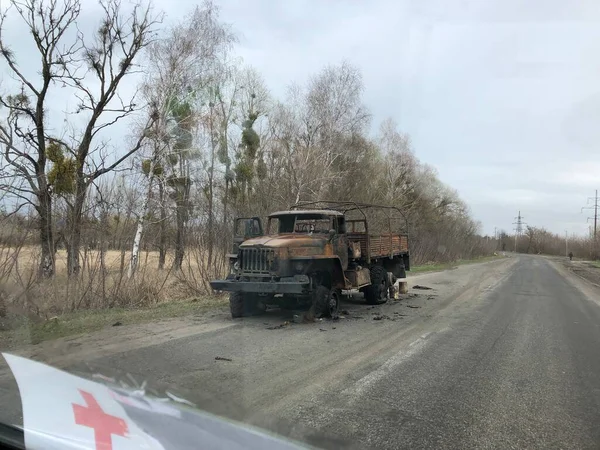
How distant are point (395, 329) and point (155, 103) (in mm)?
15799

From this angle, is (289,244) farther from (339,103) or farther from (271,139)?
(339,103)

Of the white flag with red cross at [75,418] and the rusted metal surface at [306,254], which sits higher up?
the rusted metal surface at [306,254]

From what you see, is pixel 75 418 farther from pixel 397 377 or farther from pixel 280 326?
pixel 280 326

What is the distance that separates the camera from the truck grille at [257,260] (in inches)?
376

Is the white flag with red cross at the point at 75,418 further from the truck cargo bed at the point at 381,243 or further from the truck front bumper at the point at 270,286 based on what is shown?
the truck cargo bed at the point at 381,243

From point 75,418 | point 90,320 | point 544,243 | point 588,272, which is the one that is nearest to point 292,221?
point 90,320

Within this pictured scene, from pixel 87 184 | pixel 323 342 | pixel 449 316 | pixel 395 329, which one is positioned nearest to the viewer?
pixel 323 342

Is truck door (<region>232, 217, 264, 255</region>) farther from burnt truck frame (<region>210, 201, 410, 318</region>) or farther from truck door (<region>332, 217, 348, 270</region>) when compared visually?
truck door (<region>332, 217, 348, 270</region>)

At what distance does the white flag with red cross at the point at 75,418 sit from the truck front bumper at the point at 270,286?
587cm

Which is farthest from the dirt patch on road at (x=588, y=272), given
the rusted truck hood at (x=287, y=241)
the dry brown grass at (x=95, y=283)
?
the dry brown grass at (x=95, y=283)

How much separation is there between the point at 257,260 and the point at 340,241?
2.25 m

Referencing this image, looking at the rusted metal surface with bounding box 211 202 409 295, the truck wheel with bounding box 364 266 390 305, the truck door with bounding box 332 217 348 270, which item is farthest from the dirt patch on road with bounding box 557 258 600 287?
the truck door with bounding box 332 217 348 270

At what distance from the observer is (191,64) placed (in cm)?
2170

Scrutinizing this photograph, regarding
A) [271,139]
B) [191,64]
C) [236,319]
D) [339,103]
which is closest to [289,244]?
[236,319]
